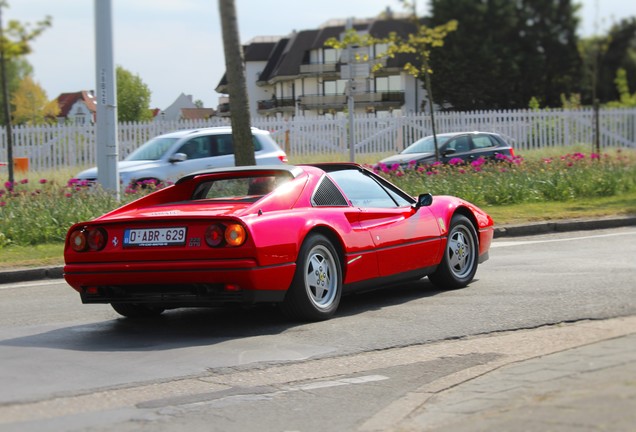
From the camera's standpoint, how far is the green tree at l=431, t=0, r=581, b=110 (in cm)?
7156

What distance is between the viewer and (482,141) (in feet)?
89.5

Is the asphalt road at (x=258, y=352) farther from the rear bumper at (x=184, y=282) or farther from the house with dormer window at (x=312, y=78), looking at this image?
the house with dormer window at (x=312, y=78)

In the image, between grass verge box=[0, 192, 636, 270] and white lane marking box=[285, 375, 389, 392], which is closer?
white lane marking box=[285, 375, 389, 392]

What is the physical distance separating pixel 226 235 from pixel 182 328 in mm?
992

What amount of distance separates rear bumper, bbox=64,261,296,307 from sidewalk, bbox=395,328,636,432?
85.0 inches

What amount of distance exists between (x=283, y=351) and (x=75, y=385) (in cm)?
152

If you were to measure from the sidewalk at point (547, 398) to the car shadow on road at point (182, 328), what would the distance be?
240 cm

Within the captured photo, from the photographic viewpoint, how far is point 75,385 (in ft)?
19.7

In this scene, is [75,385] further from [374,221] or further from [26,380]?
[374,221]

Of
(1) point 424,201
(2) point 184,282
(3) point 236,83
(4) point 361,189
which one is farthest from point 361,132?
(2) point 184,282

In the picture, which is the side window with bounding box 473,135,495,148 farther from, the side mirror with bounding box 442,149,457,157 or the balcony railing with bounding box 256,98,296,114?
the balcony railing with bounding box 256,98,296,114

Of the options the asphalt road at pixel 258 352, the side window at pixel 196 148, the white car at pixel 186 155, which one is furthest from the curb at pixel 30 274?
the side window at pixel 196 148

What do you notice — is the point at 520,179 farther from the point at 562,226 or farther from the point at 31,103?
the point at 31,103

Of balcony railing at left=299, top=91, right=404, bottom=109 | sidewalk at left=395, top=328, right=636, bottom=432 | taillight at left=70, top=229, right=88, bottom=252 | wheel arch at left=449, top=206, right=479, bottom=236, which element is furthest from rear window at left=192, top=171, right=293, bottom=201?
balcony railing at left=299, top=91, right=404, bottom=109
